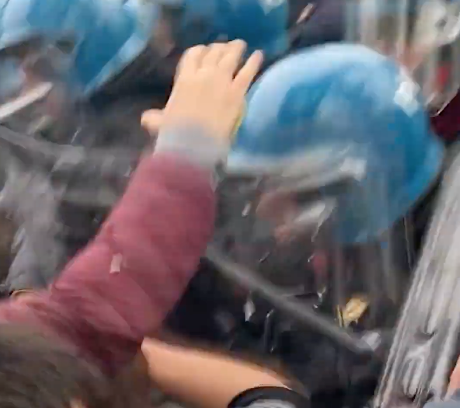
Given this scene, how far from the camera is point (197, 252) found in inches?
25.3

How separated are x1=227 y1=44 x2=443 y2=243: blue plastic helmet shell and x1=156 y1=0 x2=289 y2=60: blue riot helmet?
23 mm

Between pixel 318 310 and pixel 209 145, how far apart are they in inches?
6.8

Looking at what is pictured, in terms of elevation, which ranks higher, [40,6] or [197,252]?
[40,6]

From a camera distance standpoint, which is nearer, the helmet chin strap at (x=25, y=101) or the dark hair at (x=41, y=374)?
the dark hair at (x=41, y=374)

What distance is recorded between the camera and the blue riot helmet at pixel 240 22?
63 cm

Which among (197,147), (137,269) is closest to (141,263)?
(137,269)

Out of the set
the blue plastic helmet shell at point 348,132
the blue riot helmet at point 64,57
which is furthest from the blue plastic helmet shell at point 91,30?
the blue plastic helmet shell at point 348,132

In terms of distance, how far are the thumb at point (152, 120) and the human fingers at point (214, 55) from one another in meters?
0.06

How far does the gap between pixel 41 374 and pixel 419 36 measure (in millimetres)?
419

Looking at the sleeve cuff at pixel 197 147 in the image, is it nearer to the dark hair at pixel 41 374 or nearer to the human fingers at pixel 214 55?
the human fingers at pixel 214 55

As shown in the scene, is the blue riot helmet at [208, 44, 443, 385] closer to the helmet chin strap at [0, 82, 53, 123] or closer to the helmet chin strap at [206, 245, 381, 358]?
the helmet chin strap at [206, 245, 381, 358]

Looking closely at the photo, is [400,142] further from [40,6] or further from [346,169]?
[40,6]

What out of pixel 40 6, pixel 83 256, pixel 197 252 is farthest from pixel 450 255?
pixel 40 6

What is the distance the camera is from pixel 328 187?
2.09ft
